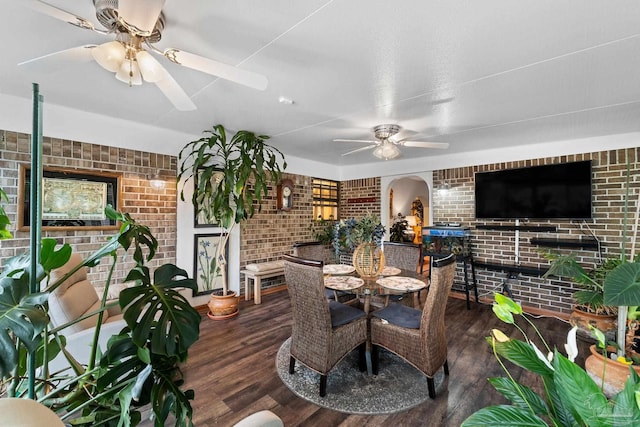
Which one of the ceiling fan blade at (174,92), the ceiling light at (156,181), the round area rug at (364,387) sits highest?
the ceiling fan blade at (174,92)

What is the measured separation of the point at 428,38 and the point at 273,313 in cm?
341

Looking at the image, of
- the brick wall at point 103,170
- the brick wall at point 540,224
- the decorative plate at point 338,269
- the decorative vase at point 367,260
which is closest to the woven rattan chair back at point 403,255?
the decorative plate at point 338,269

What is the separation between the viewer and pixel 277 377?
89.0 inches

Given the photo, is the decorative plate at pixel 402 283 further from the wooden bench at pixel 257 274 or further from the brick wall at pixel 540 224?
the brick wall at pixel 540 224

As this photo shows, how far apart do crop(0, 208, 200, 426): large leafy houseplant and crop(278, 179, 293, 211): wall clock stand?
3730 millimetres

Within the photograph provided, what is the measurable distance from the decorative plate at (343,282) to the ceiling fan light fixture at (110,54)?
2.09 metres

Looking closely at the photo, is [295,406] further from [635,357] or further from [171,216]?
[171,216]

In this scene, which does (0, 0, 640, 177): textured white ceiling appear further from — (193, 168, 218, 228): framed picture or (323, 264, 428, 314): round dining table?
(323, 264, 428, 314): round dining table

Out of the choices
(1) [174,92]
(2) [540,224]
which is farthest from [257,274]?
(2) [540,224]

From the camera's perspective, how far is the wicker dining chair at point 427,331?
1.95m

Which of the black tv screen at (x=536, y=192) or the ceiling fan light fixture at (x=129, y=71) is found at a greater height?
the ceiling fan light fixture at (x=129, y=71)

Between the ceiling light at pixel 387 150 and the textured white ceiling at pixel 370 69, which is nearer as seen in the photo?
the textured white ceiling at pixel 370 69

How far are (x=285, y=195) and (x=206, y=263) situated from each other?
5.74 ft

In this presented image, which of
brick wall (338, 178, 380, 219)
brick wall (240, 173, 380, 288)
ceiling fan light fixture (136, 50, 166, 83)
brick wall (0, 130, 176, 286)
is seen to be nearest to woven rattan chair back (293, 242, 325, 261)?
→ brick wall (240, 173, 380, 288)
